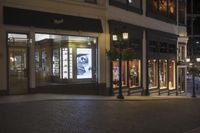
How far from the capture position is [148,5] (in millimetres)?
37781

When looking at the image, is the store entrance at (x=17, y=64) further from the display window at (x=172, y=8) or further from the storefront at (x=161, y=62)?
the display window at (x=172, y=8)

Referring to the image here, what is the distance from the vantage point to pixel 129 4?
112 feet

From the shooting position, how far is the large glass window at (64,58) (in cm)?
2608

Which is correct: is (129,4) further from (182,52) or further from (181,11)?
(182,52)

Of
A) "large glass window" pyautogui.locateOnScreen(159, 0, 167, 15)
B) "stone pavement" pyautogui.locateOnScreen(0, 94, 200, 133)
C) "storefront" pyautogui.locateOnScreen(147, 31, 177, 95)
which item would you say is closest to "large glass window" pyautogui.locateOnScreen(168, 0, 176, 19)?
"large glass window" pyautogui.locateOnScreen(159, 0, 167, 15)

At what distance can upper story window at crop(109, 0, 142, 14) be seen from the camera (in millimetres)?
31609

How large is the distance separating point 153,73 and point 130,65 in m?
5.15

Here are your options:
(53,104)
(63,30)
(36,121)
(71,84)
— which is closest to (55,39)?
(63,30)

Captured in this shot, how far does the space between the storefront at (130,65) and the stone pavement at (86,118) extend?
970cm

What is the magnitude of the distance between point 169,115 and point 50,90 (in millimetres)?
9977

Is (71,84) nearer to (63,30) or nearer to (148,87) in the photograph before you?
(63,30)

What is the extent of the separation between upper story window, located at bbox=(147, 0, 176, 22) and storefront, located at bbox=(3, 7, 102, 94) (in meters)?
10.3

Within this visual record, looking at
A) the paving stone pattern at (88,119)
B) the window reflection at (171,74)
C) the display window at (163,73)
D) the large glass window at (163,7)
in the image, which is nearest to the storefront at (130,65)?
the display window at (163,73)

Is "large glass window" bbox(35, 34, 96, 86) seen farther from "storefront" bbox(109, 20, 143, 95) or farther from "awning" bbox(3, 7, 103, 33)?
"storefront" bbox(109, 20, 143, 95)
